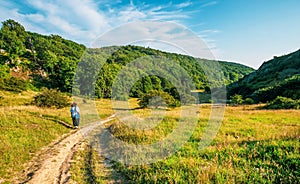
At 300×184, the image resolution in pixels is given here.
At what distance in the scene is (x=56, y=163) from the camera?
10.3 m

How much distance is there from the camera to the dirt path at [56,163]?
8.50 metres

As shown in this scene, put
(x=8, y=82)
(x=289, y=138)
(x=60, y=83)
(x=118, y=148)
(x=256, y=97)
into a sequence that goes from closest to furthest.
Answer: (x=289, y=138)
(x=118, y=148)
(x=8, y=82)
(x=256, y=97)
(x=60, y=83)

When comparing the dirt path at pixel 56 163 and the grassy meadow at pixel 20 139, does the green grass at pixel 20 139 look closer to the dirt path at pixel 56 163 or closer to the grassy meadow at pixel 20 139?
the grassy meadow at pixel 20 139

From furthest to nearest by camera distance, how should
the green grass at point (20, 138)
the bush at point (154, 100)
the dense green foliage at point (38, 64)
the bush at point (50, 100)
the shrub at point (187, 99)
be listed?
the dense green foliage at point (38, 64), the shrub at point (187, 99), the bush at point (154, 100), the bush at point (50, 100), the green grass at point (20, 138)

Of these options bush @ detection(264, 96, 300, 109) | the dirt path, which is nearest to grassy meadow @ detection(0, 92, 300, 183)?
the dirt path

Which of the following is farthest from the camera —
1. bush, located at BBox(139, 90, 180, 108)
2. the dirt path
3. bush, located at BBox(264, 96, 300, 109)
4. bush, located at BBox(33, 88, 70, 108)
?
bush, located at BBox(139, 90, 180, 108)

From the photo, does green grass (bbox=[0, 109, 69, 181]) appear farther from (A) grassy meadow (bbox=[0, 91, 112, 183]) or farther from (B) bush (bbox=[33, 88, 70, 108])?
(B) bush (bbox=[33, 88, 70, 108])

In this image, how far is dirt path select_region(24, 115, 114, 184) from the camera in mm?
8502

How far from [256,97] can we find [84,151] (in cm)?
6513

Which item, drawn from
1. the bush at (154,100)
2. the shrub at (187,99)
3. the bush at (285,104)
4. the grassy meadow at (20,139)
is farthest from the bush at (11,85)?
the bush at (285,104)

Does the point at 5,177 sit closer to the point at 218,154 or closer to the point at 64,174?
the point at 64,174

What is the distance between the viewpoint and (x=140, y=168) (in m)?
8.83

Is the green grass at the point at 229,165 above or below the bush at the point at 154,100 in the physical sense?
below

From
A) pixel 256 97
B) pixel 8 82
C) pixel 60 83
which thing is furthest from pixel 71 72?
pixel 256 97
